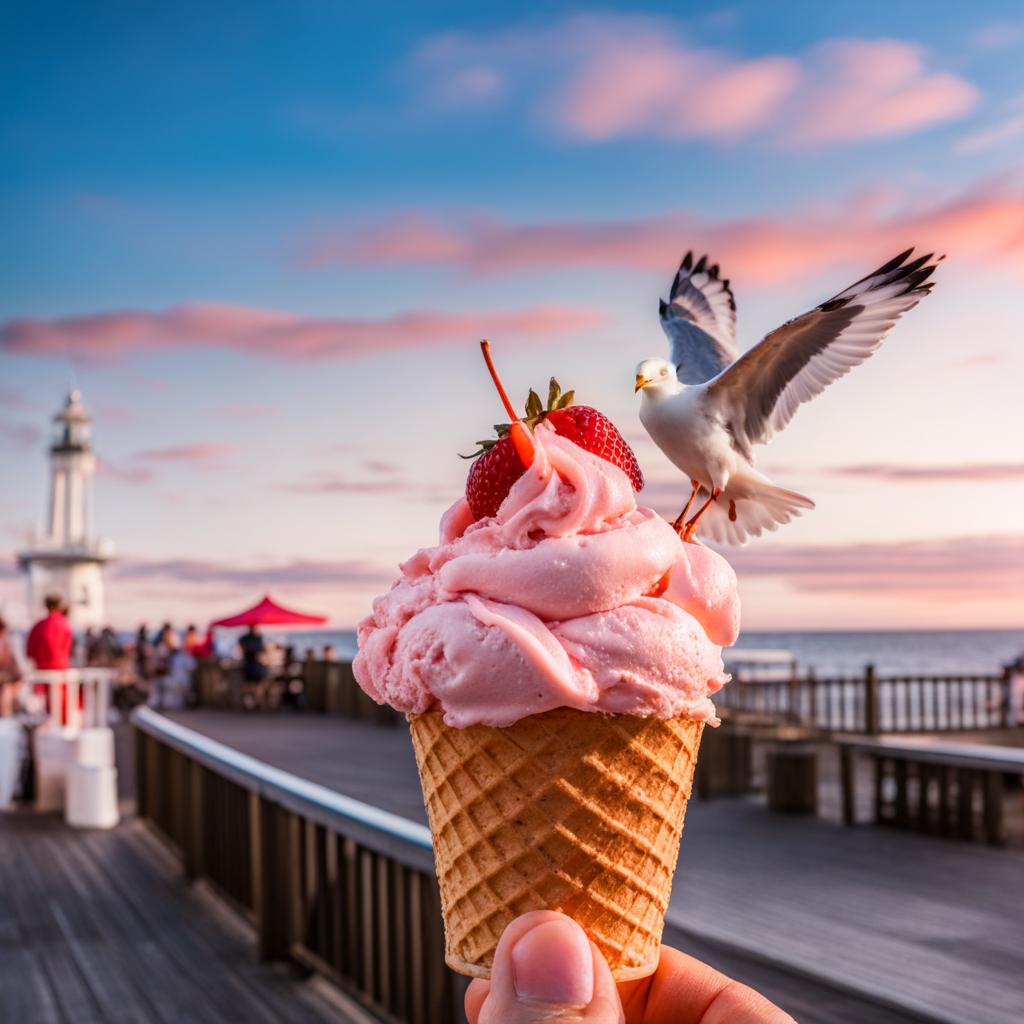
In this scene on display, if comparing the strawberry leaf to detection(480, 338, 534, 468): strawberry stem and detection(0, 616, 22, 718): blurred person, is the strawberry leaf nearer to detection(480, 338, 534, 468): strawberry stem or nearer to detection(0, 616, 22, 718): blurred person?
detection(480, 338, 534, 468): strawberry stem

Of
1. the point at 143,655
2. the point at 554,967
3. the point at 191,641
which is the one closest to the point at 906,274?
the point at 554,967

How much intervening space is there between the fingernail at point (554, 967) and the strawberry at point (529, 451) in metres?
0.68

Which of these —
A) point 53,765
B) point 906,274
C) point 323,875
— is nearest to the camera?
point 906,274

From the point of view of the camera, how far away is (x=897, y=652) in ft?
268

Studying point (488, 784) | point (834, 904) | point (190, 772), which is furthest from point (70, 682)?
point (488, 784)

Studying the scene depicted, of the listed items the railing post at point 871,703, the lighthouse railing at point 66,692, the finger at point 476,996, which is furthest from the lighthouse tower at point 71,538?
the finger at point 476,996

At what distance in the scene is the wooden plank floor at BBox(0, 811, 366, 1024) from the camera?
5992 mm

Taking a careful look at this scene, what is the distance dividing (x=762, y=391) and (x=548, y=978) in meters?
0.97

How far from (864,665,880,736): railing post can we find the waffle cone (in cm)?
1357

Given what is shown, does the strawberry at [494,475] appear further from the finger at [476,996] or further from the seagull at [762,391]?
the finger at [476,996]

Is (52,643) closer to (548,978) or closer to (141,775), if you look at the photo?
(141,775)

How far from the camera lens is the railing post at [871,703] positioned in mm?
14850

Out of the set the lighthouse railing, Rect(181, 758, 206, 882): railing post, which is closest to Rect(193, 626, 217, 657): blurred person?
the lighthouse railing

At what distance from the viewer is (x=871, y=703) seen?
1497 cm
